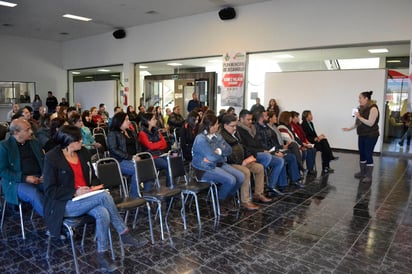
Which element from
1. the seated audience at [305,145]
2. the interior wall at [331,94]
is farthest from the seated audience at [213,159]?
Answer: the interior wall at [331,94]

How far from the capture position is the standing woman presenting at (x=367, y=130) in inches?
243

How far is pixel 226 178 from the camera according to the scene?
4.12 metres

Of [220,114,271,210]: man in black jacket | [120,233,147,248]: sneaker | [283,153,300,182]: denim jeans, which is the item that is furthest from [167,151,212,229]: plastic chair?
[283,153,300,182]: denim jeans

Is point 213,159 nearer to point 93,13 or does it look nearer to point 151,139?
point 151,139

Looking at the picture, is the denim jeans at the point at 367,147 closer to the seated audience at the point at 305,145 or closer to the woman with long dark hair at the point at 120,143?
the seated audience at the point at 305,145

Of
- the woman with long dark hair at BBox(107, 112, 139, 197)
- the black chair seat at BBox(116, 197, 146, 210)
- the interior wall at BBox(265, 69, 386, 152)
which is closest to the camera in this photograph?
the black chair seat at BBox(116, 197, 146, 210)

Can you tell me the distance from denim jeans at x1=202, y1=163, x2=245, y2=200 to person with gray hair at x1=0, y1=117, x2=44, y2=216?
1.86m

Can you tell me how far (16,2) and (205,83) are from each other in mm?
6116

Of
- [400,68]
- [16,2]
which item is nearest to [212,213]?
[400,68]

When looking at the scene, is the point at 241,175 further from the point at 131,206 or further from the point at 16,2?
the point at 16,2

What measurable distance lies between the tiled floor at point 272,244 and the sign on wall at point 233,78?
574 cm

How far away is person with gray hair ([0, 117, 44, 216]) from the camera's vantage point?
11.0ft

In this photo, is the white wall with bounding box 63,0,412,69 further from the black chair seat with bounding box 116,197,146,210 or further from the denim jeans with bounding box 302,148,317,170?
the black chair seat with bounding box 116,197,146,210

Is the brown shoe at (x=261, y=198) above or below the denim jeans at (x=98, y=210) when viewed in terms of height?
below
